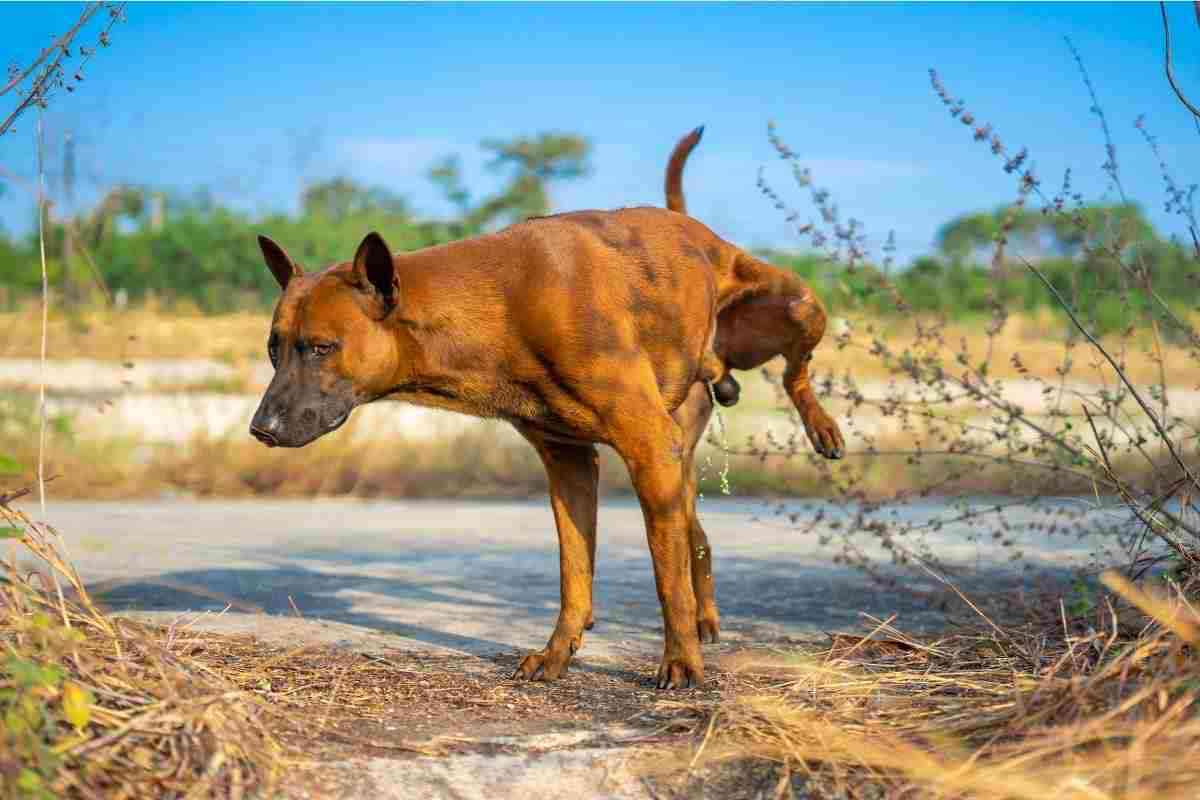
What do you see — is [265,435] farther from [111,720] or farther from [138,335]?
[138,335]

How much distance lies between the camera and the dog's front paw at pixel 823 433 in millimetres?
Result: 5491

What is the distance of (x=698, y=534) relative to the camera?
562 centimetres

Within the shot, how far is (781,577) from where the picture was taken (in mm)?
7047

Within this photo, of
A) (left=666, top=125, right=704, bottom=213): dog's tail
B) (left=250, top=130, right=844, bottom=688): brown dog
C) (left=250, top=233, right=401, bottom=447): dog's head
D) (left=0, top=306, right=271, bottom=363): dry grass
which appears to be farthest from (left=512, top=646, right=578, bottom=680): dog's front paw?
(left=0, top=306, right=271, bottom=363): dry grass

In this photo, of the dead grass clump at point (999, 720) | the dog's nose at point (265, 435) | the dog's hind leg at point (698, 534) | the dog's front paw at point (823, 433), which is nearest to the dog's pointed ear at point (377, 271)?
the dog's nose at point (265, 435)

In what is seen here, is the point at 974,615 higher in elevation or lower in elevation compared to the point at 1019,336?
lower

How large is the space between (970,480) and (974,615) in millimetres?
5815

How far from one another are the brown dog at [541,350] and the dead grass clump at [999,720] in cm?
71

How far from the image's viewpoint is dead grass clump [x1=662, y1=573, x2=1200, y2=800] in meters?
2.90

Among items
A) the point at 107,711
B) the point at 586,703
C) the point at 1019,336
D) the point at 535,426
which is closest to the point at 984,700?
the point at 586,703

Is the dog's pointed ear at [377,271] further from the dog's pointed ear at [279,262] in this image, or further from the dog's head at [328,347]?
the dog's pointed ear at [279,262]

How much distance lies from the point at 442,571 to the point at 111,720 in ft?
13.8

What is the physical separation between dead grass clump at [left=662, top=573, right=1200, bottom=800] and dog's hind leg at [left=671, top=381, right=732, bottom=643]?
1.01 meters

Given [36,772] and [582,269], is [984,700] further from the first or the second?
[36,772]
